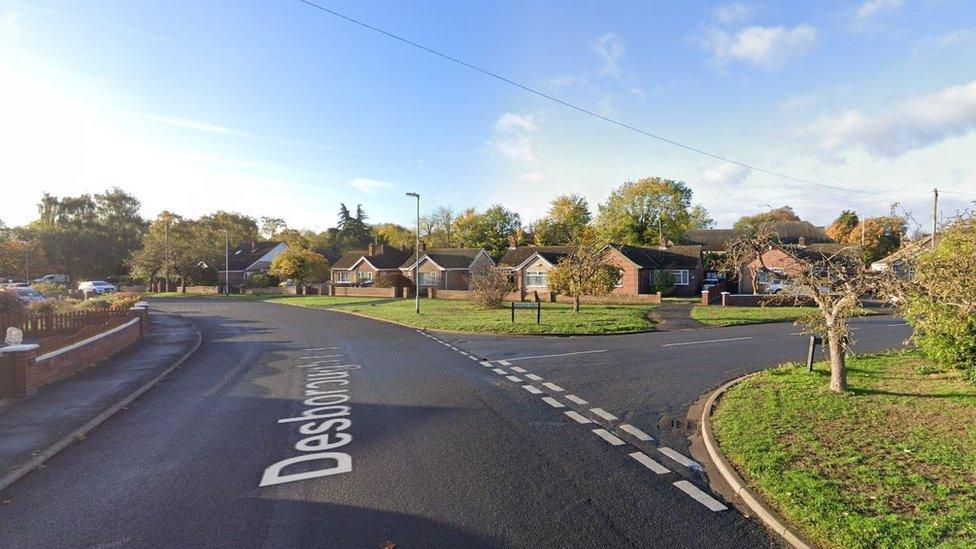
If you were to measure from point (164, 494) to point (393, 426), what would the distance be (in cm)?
295

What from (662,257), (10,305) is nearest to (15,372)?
(10,305)

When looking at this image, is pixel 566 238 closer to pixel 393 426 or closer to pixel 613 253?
pixel 613 253

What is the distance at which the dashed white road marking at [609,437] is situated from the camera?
6607mm

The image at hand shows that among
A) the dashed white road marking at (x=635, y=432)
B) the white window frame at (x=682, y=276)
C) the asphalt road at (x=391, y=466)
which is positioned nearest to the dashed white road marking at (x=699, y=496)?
the asphalt road at (x=391, y=466)

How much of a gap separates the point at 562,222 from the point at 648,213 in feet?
38.4

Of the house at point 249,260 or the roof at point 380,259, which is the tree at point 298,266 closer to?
the roof at point 380,259

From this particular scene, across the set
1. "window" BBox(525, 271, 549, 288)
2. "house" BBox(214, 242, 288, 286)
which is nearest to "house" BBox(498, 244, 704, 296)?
"window" BBox(525, 271, 549, 288)

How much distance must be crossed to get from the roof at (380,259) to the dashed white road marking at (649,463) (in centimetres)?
5305

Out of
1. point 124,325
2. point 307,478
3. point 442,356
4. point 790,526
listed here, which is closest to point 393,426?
point 307,478

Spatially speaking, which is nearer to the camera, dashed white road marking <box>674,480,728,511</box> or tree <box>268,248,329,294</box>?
dashed white road marking <box>674,480,728,511</box>

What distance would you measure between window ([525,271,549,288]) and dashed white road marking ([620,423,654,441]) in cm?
3767

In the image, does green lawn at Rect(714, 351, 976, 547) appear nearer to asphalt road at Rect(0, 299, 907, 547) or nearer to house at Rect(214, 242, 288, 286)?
asphalt road at Rect(0, 299, 907, 547)

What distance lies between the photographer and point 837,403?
7895 mm

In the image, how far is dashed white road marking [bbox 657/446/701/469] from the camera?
5868 mm
